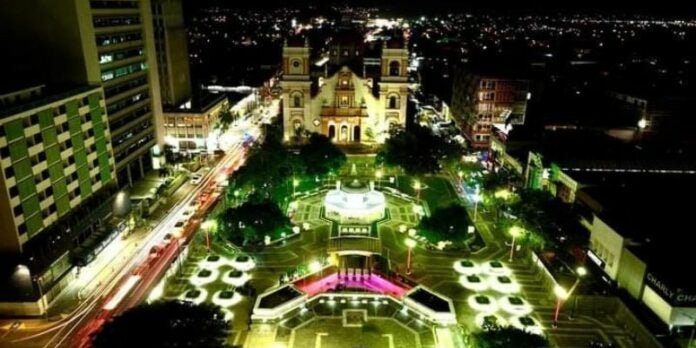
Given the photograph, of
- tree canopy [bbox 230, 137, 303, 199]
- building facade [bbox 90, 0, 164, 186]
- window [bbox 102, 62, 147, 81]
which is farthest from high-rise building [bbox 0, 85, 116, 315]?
tree canopy [bbox 230, 137, 303, 199]

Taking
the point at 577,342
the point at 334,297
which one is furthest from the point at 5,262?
the point at 577,342

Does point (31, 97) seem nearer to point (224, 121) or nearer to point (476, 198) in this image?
point (224, 121)

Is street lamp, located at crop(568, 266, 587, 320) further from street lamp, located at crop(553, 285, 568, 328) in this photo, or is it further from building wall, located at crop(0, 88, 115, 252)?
building wall, located at crop(0, 88, 115, 252)

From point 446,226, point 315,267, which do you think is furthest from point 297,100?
point 315,267

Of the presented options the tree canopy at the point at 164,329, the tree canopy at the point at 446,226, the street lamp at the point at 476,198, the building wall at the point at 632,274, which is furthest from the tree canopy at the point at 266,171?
the building wall at the point at 632,274

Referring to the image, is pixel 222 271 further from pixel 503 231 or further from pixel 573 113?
pixel 573 113
